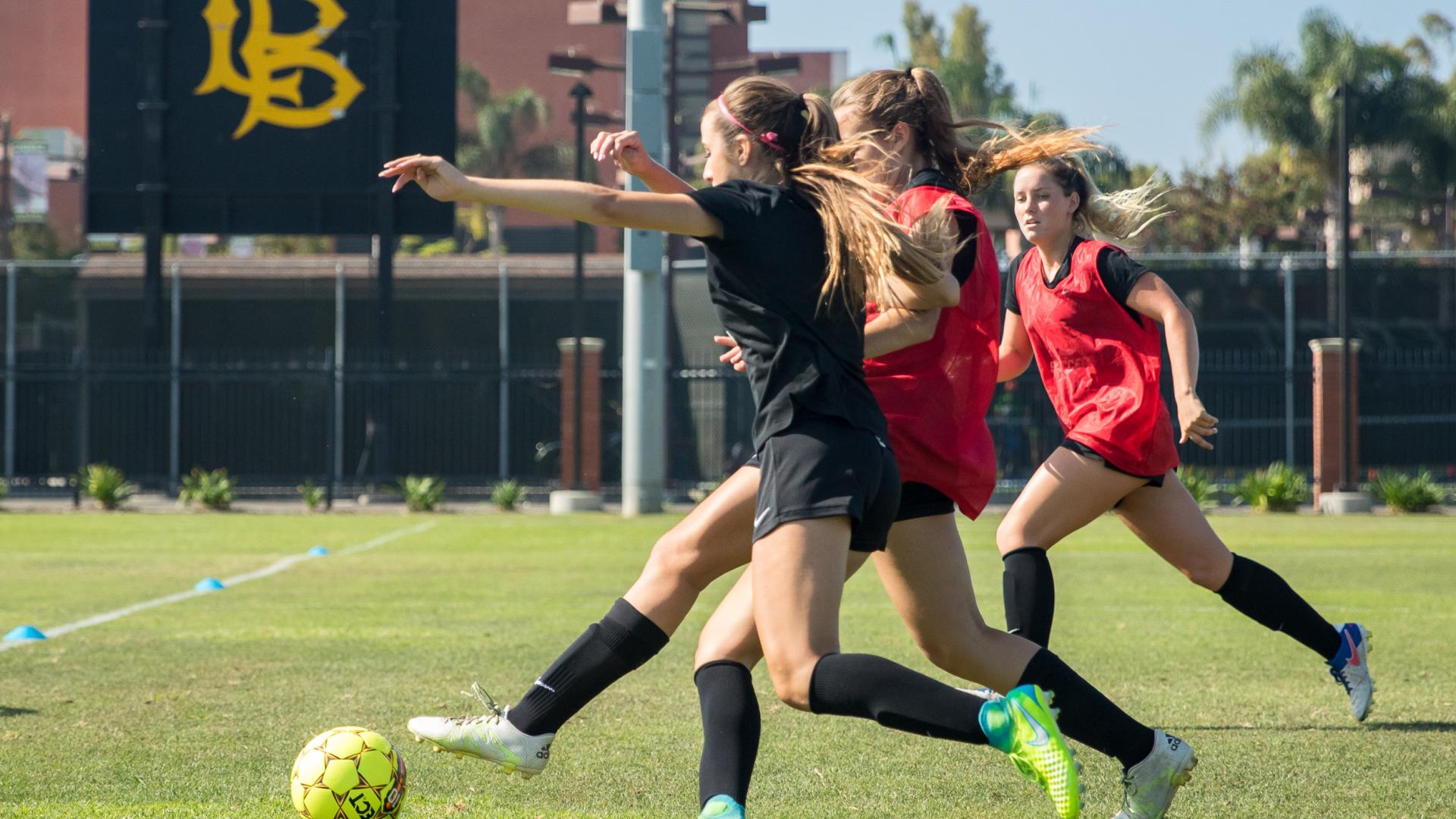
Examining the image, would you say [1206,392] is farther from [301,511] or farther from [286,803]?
[286,803]

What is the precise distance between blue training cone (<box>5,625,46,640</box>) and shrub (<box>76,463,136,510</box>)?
15586 millimetres

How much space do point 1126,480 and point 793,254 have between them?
2.27m

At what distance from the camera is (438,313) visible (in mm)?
32781

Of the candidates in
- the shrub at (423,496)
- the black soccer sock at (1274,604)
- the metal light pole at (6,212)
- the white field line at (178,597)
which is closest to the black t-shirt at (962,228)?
the black soccer sock at (1274,604)

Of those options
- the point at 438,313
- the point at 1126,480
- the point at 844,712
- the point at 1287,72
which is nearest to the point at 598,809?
the point at 844,712

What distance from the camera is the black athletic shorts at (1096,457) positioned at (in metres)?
5.20

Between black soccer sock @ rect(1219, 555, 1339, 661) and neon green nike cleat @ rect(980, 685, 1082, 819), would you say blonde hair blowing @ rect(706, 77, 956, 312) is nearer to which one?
neon green nike cleat @ rect(980, 685, 1082, 819)

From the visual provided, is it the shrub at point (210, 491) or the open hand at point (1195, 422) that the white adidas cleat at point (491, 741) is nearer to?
the open hand at point (1195, 422)

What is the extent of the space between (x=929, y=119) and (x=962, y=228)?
0.40 metres

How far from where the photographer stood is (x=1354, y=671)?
18.0ft

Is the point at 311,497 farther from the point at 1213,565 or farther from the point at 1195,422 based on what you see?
the point at 1195,422

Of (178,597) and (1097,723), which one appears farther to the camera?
(178,597)

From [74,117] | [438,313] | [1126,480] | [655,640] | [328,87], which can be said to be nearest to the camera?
[655,640]

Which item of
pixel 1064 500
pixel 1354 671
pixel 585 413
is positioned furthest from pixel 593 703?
pixel 585 413
